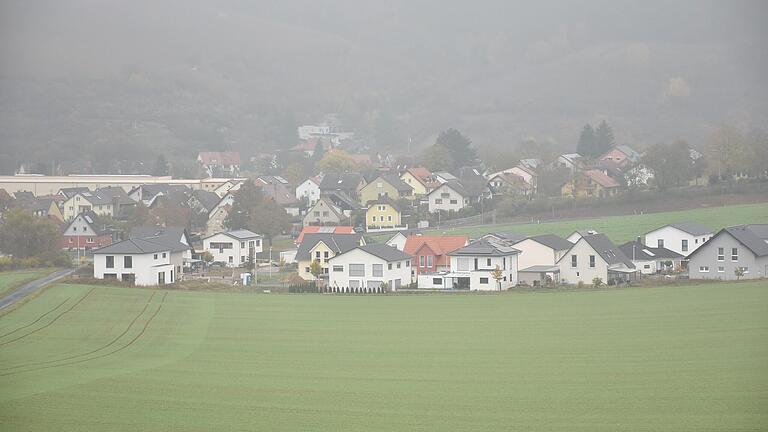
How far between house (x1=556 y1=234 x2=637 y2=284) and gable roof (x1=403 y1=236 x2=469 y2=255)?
4154 millimetres

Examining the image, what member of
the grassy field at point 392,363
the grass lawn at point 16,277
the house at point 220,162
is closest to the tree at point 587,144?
the house at point 220,162

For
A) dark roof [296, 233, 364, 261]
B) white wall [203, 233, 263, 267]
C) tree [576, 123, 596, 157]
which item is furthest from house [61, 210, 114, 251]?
tree [576, 123, 596, 157]

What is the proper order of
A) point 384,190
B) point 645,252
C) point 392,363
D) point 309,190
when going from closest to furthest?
point 392,363, point 645,252, point 384,190, point 309,190

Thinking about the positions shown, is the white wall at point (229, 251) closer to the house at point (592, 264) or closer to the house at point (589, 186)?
the house at point (592, 264)

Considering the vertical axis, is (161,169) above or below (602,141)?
below

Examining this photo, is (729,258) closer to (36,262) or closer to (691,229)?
(691,229)

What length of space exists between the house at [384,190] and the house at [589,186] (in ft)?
30.8

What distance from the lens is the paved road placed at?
25219 millimetres

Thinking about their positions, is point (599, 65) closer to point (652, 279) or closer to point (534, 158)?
point (534, 158)

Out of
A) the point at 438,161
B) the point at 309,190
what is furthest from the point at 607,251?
the point at 438,161

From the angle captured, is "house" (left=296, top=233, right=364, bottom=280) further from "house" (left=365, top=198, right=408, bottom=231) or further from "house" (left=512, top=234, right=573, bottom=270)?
"house" (left=365, top=198, right=408, bottom=231)

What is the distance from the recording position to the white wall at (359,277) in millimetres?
31141

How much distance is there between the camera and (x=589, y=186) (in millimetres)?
56031

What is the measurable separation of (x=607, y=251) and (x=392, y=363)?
51.8 ft
